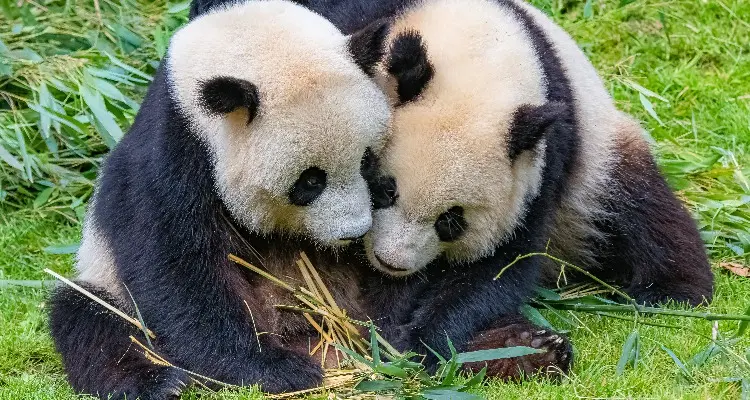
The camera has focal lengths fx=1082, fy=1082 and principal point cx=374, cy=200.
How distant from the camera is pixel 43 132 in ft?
21.9

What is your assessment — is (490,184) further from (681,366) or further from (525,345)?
(681,366)

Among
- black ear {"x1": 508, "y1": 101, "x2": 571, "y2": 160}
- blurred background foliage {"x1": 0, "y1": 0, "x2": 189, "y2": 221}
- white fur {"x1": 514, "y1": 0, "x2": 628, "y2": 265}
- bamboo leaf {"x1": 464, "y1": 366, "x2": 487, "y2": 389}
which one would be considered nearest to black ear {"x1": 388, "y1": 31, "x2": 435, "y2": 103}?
black ear {"x1": 508, "y1": 101, "x2": 571, "y2": 160}

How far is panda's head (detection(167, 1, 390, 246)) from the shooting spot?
3988mm

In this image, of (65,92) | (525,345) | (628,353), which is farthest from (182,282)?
(65,92)

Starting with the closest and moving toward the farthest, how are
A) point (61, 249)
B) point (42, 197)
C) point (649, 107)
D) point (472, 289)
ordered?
point (472, 289), point (61, 249), point (42, 197), point (649, 107)

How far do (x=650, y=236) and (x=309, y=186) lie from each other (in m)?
2.14

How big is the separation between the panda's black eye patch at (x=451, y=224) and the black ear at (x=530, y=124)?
319 millimetres

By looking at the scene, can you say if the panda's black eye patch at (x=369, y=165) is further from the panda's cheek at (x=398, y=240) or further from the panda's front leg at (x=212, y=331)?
the panda's front leg at (x=212, y=331)

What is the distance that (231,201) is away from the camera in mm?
4223

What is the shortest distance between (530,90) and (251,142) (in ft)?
4.01

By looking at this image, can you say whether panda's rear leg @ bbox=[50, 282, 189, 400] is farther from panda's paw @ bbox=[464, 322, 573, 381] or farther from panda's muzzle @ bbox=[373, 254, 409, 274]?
panda's paw @ bbox=[464, 322, 573, 381]

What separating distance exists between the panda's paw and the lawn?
0.09 m

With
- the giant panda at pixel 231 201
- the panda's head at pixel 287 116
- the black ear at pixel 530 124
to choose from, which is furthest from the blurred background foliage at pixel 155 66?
the panda's head at pixel 287 116

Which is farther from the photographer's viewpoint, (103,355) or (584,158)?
(584,158)
